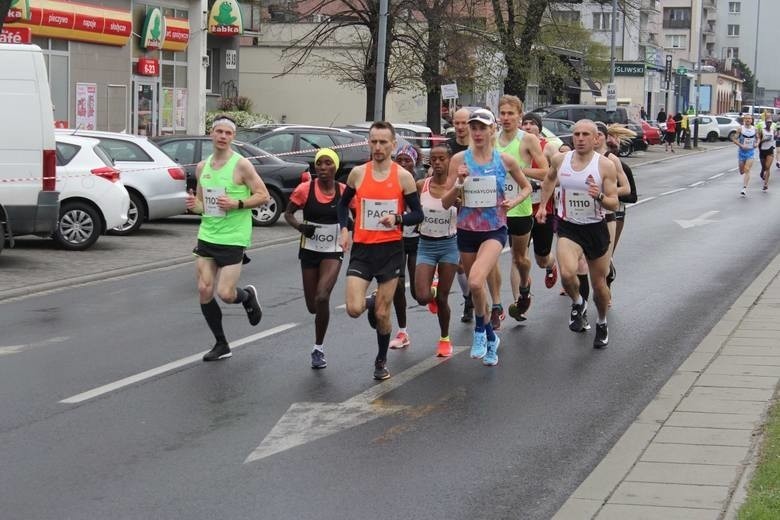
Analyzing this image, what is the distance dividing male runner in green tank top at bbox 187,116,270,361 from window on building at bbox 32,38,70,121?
22.9 m

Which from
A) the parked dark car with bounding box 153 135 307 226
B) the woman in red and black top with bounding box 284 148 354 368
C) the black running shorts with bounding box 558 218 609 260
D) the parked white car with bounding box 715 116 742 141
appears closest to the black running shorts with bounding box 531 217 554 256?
the black running shorts with bounding box 558 218 609 260

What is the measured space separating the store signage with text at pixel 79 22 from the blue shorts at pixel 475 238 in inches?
876

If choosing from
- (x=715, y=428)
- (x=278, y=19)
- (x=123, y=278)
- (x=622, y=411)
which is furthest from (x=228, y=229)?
(x=278, y=19)

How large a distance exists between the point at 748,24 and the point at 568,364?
15341cm

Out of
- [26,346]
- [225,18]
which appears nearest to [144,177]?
[26,346]

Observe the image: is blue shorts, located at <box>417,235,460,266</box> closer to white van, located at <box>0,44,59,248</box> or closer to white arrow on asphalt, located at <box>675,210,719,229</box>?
white van, located at <box>0,44,59,248</box>

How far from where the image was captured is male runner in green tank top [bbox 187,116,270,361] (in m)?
10.3

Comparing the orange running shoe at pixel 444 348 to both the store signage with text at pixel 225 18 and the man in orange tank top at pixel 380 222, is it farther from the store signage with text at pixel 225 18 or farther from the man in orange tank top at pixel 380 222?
the store signage with text at pixel 225 18

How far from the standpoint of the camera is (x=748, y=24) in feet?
513

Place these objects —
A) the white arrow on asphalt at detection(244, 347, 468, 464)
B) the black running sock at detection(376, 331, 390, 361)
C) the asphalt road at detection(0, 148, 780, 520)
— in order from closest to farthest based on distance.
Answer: the asphalt road at detection(0, 148, 780, 520), the white arrow on asphalt at detection(244, 347, 468, 464), the black running sock at detection(376, 331, 390, 361)

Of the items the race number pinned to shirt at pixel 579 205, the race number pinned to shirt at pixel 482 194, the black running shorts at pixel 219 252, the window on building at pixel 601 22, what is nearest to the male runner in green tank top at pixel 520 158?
the race number pinned to shirt at pixel 579 205

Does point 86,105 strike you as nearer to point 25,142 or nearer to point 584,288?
point 25,142

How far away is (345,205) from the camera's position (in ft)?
32.3

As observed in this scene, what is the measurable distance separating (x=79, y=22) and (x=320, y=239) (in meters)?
24.3
